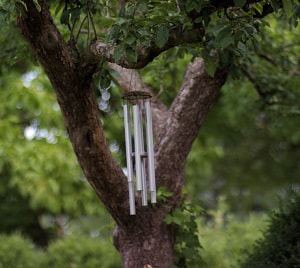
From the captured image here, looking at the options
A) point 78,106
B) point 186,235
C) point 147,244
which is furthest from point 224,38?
point 186,235

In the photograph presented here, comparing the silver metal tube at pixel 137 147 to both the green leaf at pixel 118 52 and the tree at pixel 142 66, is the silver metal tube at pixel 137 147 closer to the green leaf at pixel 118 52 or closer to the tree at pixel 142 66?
the tree at pixel 142 66

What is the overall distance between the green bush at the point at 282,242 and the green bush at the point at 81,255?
269 cm

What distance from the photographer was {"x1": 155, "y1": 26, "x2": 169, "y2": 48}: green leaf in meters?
3.43

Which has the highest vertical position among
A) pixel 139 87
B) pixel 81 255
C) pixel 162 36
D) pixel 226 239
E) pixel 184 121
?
pixel 226 239

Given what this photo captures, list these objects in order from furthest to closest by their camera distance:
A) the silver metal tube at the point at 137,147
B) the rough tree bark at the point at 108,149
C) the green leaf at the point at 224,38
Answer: the rough tree bark at the point at 108,149
the silver metal tube at the point at 137,147
the green leaf at the point at 224,38

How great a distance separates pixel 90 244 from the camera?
300 inches

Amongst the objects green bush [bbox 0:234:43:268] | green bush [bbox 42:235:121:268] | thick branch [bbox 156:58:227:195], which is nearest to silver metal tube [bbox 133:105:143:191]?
thick branch [bbox 156:58:227:195]

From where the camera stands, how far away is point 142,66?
12.1 feet

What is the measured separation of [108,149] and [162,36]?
1197mm

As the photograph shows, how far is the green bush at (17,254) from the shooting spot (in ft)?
24.0

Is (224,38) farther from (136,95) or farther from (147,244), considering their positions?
(147,244)

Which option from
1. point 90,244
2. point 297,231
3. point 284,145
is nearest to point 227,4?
point 297,231

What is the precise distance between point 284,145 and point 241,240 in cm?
531

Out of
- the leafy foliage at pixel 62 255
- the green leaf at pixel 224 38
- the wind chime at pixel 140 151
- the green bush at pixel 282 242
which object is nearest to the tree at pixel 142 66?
the green leaf at pixel 224 38
